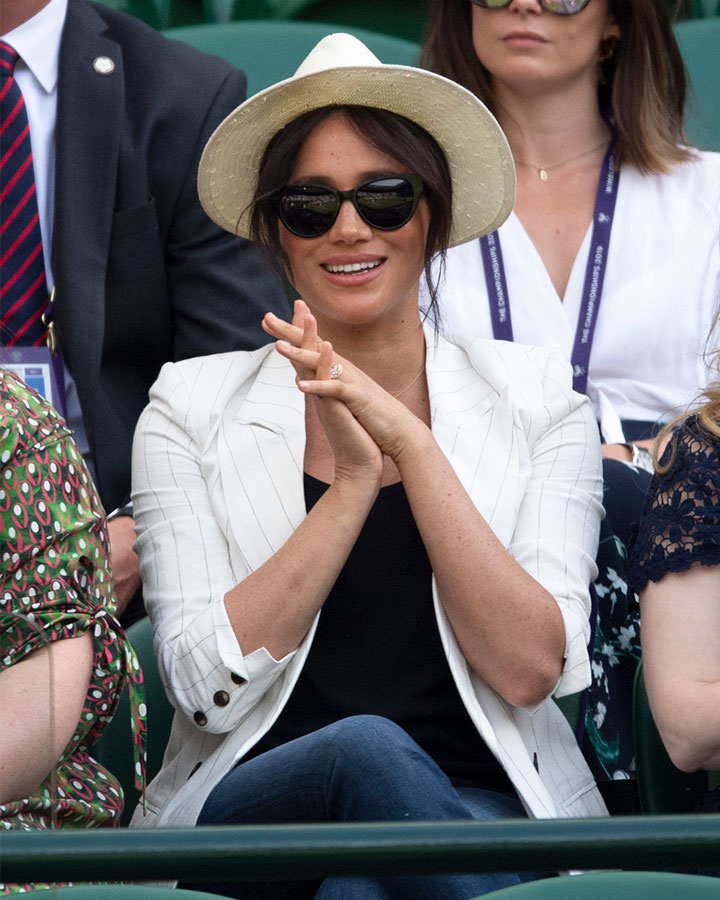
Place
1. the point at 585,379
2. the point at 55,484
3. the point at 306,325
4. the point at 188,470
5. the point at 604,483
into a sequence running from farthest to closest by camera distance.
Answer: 1. the point at 585,379
2. the point at 604,483
3. the point at 188,470
4. the point at 306,325
5. the point at 55,484

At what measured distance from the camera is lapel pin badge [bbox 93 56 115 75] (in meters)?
2.84

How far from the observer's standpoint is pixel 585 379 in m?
2.88

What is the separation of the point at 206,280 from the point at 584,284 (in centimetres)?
70

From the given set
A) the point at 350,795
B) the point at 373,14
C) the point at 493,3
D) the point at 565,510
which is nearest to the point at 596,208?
the point at 493,3

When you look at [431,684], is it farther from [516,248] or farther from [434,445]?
[516,248]

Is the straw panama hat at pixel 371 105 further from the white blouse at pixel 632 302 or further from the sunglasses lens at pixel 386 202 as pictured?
the white blouse at pixel 632 302

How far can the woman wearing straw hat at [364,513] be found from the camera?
201cm

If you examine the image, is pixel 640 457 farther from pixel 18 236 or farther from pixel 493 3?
pixel 18 236

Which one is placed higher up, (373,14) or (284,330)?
(373,14)

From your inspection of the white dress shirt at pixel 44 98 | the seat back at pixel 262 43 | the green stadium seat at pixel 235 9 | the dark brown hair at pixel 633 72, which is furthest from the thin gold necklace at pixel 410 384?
the green stadium seat at pixel 235 9

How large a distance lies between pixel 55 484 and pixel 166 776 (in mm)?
485

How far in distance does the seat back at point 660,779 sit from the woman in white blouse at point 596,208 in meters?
0.79

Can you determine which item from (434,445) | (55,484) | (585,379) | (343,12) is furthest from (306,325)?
(343,12)

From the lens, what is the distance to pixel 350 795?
186 centimetres
